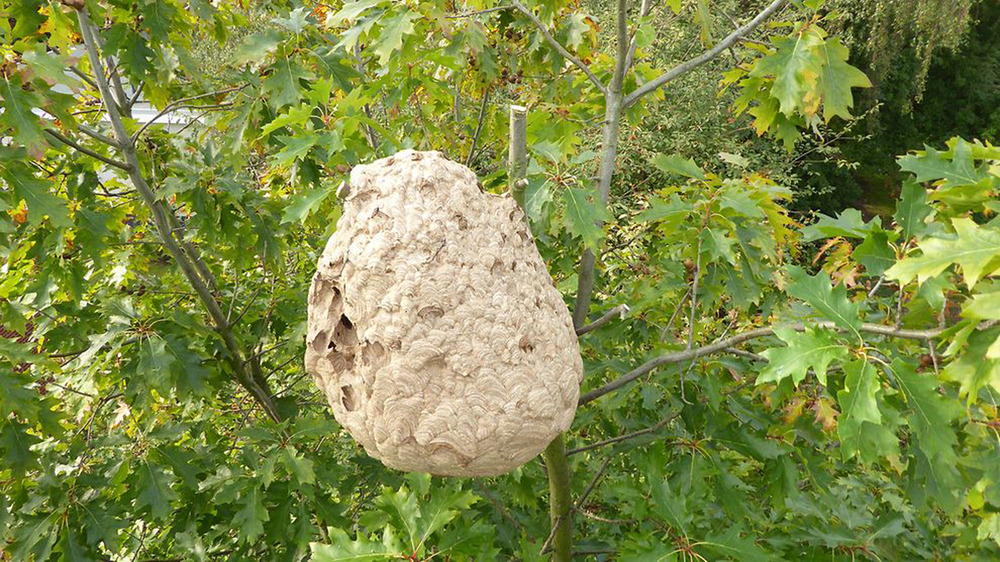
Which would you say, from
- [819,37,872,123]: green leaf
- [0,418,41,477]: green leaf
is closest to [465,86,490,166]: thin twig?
[819,37,872,123]: green leaf

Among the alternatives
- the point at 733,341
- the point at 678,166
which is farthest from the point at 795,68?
the point at 733,341

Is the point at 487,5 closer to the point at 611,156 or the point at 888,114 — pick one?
the point at 611,156

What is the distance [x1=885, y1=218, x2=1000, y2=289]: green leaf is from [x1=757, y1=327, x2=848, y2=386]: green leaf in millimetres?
172

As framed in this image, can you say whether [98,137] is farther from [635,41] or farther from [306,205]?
[635,41]

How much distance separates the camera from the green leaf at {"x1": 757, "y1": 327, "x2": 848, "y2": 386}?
1.15 m

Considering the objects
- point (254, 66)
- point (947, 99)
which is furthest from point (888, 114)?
point (254, 66)

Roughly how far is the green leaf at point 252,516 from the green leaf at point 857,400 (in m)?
1.71

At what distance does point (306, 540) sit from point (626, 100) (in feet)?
5.91

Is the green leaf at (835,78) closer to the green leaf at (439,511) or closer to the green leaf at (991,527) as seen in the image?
the green leaf at (991,527)

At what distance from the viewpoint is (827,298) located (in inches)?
51.5

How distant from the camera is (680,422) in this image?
200cm

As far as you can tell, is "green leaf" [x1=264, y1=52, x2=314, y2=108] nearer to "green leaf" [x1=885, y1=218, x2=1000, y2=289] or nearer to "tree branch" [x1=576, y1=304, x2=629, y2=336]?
"tree branch" [x1=576, y1=304, x2=629, y2=336]

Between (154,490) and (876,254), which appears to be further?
(154,490)

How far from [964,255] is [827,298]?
0.30m
